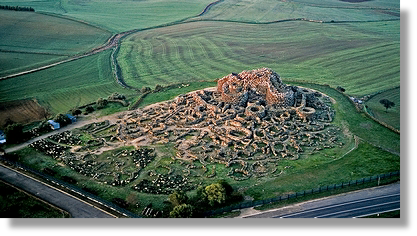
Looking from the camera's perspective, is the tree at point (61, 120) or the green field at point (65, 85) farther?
the green field at point (65, 85)

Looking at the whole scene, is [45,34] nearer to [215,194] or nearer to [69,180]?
[69,180]

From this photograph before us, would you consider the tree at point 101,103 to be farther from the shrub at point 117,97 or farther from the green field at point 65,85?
the green field at point 65,85

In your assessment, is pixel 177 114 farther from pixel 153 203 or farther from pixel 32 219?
pixel 32 219

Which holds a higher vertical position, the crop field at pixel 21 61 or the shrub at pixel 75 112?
the crop field at pixel 21 61

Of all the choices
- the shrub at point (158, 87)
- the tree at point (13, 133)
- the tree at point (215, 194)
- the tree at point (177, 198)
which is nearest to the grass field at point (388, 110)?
the tree at point (215, 194)

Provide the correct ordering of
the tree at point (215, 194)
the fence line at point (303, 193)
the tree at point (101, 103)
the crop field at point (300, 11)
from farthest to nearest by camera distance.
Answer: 1. the crop field at point (300, 11)
2. the tree at point (101, 103)
3. the tree at point (215, 194)
4. the fence line at point (303, 193)

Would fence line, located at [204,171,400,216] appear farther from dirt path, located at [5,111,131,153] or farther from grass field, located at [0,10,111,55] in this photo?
grass field, located at [0,10,111,55]

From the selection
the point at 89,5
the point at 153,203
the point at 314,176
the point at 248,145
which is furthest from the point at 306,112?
the point at 89,5

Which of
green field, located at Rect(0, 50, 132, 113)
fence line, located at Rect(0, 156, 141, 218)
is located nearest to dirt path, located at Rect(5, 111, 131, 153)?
fence line, located at Rect(0, 156, 141, 218)
